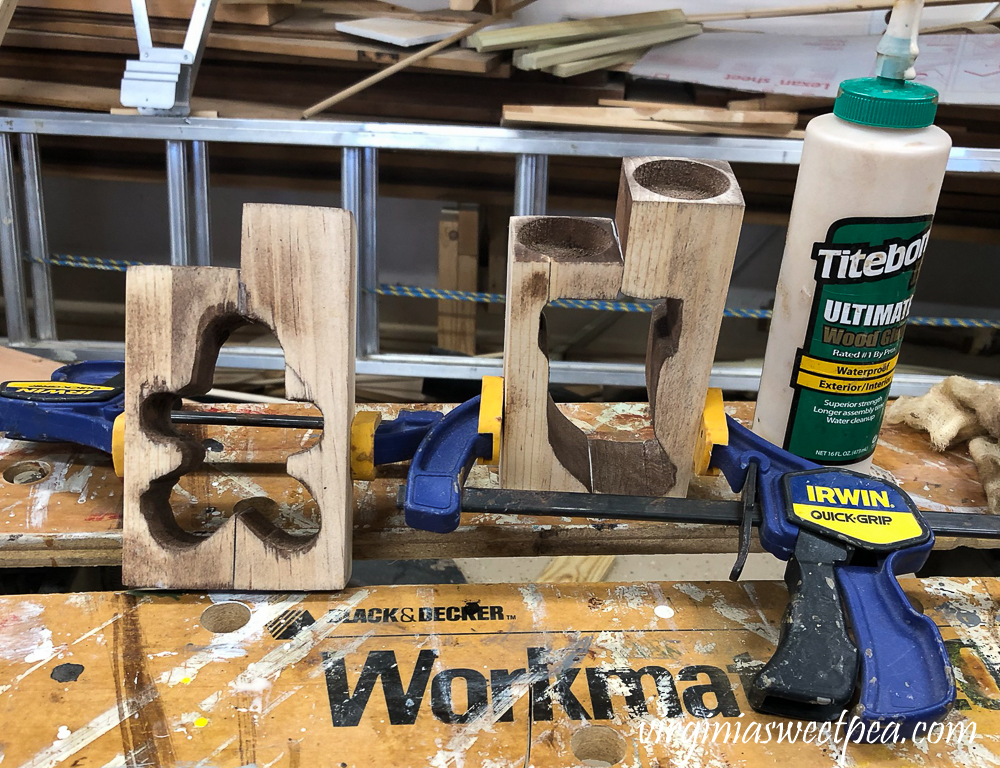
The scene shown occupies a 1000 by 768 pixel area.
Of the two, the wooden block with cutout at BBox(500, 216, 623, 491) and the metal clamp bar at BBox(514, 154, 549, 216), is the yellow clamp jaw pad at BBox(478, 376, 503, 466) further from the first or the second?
the metal clamp bar at BBox(514, 154, 549, 216)

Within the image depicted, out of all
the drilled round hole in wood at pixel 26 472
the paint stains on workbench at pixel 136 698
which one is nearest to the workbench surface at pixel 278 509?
the drilled round hole in wood at pixel 26 472

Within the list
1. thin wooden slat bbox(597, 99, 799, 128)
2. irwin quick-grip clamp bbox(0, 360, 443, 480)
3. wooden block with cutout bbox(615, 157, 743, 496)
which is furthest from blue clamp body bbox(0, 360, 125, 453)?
thin wooden slat bbox(597, 99, 799, 128)

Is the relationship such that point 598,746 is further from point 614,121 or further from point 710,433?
point 614,121

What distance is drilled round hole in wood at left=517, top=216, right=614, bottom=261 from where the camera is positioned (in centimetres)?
75

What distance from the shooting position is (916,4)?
686mm

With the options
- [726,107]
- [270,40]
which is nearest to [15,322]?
[270,40]

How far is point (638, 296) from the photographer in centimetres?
69

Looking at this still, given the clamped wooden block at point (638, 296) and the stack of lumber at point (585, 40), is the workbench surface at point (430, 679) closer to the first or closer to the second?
the clamped wooden block at point (638, 296)

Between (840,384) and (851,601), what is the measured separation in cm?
23

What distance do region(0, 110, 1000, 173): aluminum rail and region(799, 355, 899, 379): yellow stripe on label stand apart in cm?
67

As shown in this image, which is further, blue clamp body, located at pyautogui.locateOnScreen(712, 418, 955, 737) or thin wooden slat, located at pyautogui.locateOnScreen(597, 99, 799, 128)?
thin wooden slat, located at pyautogui.locateOnScreen(597, 99, 799, 128)

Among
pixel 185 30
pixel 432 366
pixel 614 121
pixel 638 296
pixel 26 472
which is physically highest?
pixel 185 30

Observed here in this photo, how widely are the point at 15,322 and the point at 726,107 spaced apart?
135cm

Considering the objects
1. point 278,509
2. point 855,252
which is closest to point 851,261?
point 855,252
